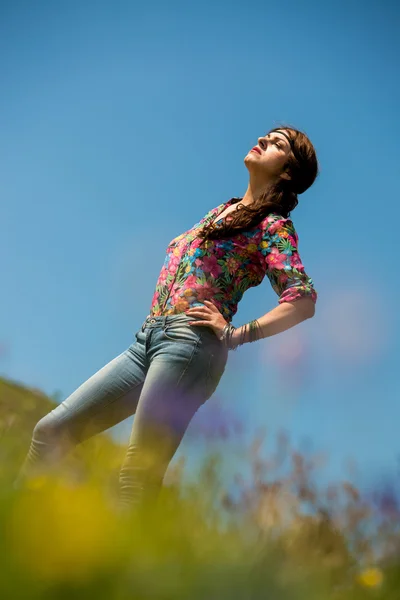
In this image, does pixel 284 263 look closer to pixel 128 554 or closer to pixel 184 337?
pixel 184 337

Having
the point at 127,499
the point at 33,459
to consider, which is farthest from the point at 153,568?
the point at 33,459

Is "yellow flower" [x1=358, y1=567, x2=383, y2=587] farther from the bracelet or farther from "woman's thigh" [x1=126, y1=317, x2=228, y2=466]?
the bracelet

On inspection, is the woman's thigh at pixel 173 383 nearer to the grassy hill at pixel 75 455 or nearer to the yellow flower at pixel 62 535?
the grassy hill at pixel 75 455

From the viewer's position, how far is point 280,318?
9.59 ft

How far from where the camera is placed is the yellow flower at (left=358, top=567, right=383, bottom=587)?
1517 millimetres

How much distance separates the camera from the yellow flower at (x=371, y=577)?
59.7 inches

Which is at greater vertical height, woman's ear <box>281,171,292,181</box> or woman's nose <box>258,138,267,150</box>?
woman's nose <box>258,138,267,150</box>

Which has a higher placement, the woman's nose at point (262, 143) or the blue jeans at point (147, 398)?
the woman's nose at point (262, 143)

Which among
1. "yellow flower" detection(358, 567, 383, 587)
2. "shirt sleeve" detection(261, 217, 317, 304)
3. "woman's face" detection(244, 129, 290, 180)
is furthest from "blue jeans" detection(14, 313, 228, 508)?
"yellow flower" detection(358, 567, 383, 587)

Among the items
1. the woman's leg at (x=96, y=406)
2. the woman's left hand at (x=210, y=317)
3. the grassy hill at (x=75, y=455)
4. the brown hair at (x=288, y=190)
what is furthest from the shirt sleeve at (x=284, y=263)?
the grassy hill at (x=75, y=455)

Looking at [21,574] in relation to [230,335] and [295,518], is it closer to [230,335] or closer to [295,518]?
[295,518]

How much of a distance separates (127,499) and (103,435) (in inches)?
15.0

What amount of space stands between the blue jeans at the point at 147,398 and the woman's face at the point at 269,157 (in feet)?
3.36

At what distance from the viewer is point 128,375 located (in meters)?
2.99
